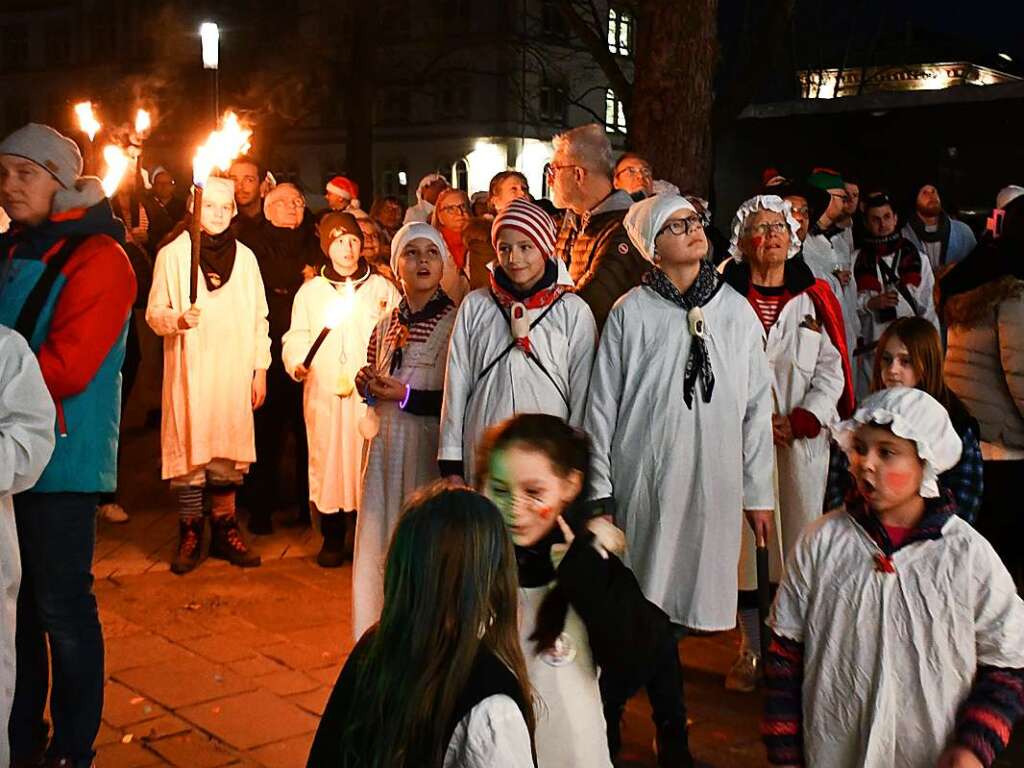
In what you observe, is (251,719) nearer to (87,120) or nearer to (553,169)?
(553,169)

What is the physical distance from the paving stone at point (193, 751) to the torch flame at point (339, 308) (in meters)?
2.99

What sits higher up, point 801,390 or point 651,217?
point 651,217

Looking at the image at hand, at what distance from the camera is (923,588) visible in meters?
3.71

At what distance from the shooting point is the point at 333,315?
793 centimetres

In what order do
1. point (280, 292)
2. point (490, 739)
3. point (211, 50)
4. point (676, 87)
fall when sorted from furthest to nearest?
point (676, 87) < point (280, 292) < point (211, 50) < point (490, 739)

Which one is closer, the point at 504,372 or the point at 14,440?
the point at 14,440

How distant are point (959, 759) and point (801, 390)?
3052mm

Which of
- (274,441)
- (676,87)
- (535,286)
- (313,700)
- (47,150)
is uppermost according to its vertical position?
(676,87)

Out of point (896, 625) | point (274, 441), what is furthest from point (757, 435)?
point (274, 441)

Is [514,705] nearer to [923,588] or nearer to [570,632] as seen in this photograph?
[570,632]

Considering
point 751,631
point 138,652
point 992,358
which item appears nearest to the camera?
point 751,631

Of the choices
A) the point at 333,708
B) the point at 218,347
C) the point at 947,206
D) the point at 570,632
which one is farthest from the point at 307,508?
the point at 947,206

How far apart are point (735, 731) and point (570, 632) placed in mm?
2283

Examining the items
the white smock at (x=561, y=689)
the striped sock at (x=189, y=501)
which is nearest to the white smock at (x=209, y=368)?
the striped sock at (x=189, y=501)
